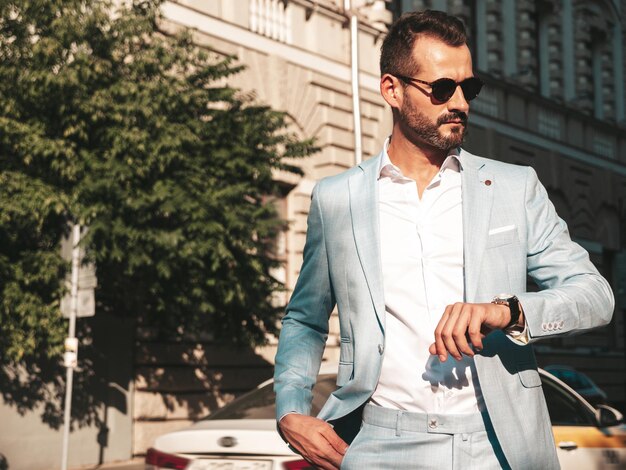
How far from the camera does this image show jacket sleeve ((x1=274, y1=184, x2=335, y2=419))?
2.67 m

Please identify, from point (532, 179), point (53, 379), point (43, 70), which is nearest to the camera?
point (532, 179)

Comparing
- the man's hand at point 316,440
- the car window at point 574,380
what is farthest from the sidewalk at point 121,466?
the man's hand at point 316,440

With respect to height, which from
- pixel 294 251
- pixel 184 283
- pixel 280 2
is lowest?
Result: pixel 184 283

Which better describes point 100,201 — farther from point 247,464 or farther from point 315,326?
point 315,326

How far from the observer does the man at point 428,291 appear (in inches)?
94.6

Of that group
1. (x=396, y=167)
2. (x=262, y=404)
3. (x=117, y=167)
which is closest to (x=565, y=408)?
(x=262, y=404)

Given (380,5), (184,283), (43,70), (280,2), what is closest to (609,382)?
(380,5)

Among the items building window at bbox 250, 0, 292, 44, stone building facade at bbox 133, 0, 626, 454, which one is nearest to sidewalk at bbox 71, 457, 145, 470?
stone building facade at bbox 133, 0, 626, 454

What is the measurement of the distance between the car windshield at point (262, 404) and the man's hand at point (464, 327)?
4501mm

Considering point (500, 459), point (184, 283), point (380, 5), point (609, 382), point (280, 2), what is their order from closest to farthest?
point (500, 459)
point (184, 283)
point (280, 2)
point (380, 5)
point (609, 382)

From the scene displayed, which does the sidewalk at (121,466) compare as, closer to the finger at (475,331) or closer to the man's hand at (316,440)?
the man's hand at (316,440)

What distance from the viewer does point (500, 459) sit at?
2.42 m

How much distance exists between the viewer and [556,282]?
2.43 meters

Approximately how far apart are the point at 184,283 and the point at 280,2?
727 centimetres
